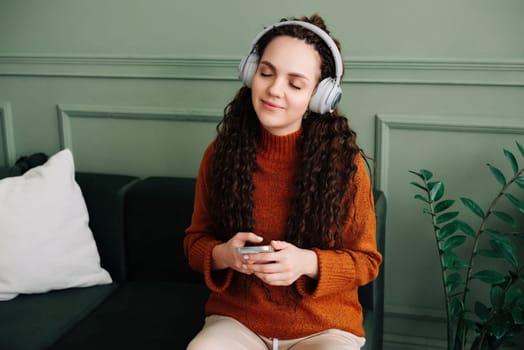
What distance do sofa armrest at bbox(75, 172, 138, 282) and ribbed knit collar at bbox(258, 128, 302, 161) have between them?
2.29 ft

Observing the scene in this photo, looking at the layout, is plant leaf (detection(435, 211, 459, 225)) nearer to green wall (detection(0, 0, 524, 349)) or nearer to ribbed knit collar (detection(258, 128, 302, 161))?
green wall (detection(0, 0, 524, 349))

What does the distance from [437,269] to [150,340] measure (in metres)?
0.96

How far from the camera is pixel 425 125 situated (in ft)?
6.07

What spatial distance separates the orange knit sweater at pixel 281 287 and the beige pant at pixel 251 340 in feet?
0.05

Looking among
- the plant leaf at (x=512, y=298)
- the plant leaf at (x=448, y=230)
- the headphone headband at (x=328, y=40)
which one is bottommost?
the plant leaf at (x=512, y=298)

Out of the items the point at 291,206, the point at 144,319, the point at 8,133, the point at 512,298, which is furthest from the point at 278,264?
the point at 8,133

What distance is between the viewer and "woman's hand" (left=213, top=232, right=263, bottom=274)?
131 cm

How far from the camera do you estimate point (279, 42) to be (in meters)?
Result: 1.35

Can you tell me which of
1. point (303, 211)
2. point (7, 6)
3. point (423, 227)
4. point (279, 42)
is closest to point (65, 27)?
point (7, 6)

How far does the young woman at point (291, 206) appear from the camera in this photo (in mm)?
1349

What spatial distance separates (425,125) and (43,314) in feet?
4.17

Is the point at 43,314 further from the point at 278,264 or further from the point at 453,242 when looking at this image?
the point at 453,242

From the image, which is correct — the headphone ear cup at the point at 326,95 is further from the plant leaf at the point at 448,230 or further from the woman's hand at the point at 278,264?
the plant leaf at the point at 448,230

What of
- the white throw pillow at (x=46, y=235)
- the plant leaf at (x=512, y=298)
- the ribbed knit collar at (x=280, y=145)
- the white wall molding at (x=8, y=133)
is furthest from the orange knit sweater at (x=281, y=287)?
the white wall molding at (x=8, y=133)
